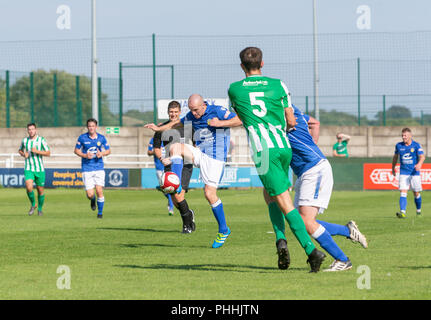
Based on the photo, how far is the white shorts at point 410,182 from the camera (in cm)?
1853

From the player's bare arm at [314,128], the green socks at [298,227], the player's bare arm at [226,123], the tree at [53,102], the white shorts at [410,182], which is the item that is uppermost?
the tree at [53,102]

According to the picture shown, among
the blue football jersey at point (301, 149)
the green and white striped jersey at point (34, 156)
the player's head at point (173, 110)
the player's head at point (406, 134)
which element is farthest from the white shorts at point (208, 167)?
the green and white striped jersey at point (34, 156)

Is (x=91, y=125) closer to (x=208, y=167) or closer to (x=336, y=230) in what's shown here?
(x=208, y=167)

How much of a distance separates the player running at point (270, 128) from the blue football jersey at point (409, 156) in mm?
11193

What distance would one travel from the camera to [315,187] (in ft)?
26.7

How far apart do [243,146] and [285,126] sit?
25798mm

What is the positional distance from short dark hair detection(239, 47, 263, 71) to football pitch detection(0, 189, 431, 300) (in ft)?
6.73

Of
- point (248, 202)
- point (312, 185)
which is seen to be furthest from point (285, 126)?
point (248, 202)

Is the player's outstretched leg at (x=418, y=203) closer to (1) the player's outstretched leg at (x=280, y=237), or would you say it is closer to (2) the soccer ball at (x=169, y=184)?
(2) the soccer ball at (x=169, y=184)

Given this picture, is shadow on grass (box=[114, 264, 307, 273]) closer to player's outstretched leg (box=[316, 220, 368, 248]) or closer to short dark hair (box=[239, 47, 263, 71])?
player's outstretched leg (box=[316, 220, 368, 248])

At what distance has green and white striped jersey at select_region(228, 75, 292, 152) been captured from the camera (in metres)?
7.81

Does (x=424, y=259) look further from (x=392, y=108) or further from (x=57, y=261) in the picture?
(x=392, y=108)
